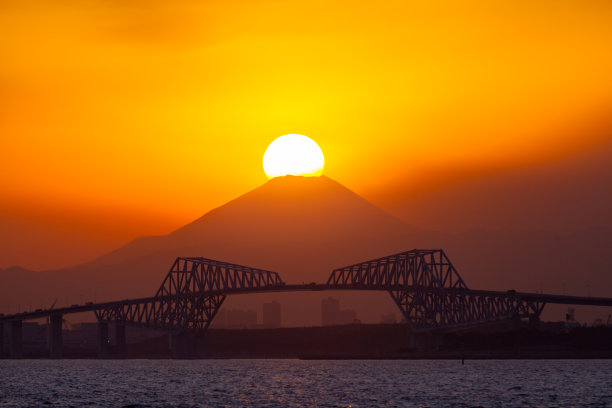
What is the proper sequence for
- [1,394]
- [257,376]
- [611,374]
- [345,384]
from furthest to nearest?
[257,376]
[611,374]
[345,384]
[1,394]

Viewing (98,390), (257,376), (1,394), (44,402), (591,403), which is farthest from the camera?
(257,376)

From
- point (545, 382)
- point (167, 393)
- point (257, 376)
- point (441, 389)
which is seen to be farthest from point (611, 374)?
point (167, 393)

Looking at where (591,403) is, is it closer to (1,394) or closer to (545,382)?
(545,382)

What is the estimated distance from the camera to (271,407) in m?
105

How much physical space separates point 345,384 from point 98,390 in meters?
32.7

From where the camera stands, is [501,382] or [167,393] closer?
[167,393]

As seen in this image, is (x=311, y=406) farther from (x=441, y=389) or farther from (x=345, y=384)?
(x=345, y=384)

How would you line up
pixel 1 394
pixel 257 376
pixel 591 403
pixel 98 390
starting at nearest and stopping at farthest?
pixel 591 403 < pixel 1 394 < pixel 98 390 < pixel 257 376

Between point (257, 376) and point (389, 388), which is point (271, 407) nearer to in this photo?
point (389, 388)

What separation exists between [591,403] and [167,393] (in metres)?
50.1

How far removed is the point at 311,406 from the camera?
105125mm

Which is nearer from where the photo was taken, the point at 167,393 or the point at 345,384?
the point at 167,393

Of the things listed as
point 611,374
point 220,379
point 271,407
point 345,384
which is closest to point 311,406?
point 271,407

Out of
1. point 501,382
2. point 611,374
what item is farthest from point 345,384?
point 611,374
